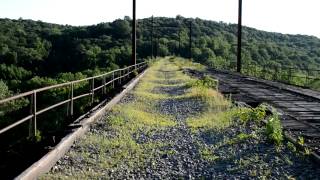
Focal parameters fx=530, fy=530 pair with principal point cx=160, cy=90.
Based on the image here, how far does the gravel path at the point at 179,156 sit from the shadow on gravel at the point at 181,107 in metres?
2.66

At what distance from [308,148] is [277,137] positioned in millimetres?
748

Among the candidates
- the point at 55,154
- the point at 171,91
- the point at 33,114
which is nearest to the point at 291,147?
the point at 55,154

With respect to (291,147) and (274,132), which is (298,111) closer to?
(274,132)

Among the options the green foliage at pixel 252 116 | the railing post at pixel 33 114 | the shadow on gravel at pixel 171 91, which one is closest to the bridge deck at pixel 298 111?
the green foliage at pixel 252 116

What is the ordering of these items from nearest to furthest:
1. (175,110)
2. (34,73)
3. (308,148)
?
(308,148)
(175,110)
(34,73)

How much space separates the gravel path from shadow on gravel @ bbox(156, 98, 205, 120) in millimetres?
2663

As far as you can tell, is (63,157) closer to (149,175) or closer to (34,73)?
(149,175)

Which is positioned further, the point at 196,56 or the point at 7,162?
the point at 196,56

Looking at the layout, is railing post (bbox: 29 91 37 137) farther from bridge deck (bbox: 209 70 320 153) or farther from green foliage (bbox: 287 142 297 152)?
bridge deck (bbox: 209 70 320 153)

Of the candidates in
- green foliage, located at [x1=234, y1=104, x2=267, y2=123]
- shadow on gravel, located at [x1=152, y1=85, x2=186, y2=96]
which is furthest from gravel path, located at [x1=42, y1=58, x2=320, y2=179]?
shadow on gravel, located at [x1=152, y1=85, x2=186, y2=96]

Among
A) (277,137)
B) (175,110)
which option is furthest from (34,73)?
(277,137)

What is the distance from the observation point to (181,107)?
57.4 ft

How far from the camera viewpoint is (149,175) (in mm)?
8188

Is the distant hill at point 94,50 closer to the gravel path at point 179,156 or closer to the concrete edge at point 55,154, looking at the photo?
the concrete edge at point 55,154
